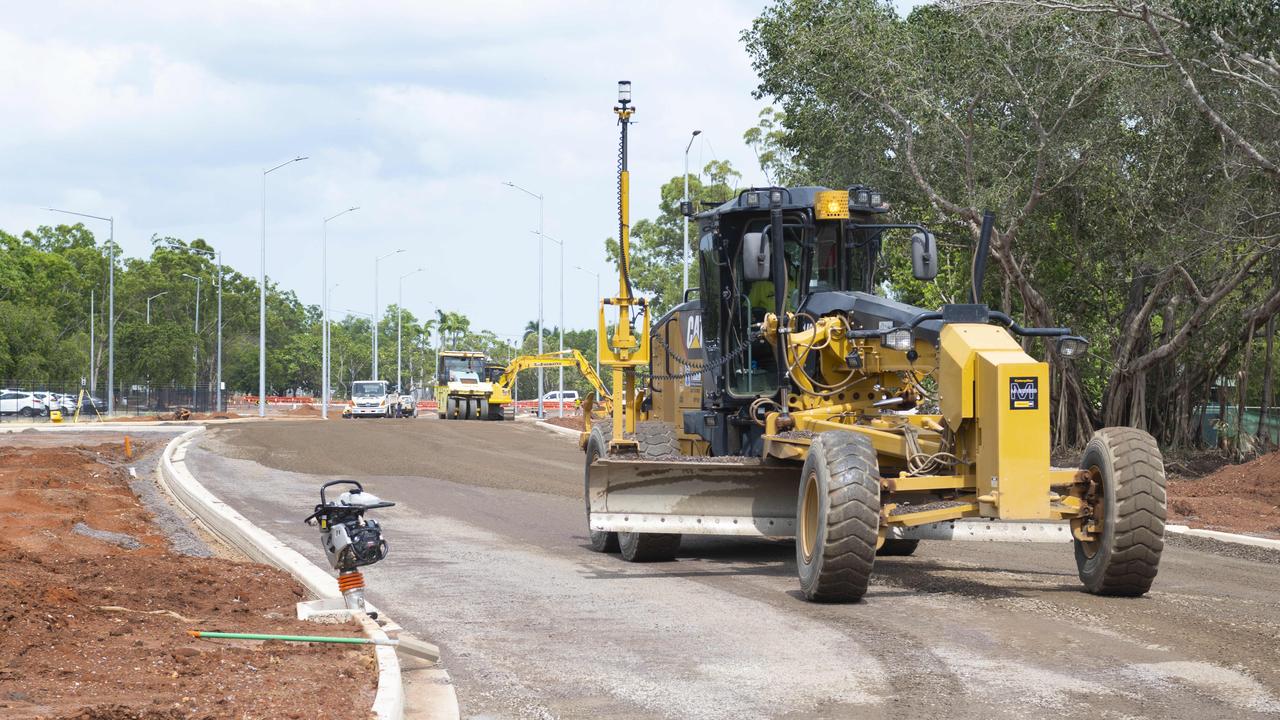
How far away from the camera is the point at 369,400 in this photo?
224 feet

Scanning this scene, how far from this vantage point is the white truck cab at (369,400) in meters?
67.8

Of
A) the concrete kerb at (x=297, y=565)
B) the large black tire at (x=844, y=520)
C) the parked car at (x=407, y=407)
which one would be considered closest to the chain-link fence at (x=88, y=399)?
the parked car at (x=407, y=407)

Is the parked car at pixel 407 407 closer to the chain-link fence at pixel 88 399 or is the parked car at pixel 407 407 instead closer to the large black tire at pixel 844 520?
the chain-link fence at pixel 88 399

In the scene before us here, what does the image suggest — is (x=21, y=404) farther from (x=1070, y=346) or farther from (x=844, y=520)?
(x=1070, y=346)

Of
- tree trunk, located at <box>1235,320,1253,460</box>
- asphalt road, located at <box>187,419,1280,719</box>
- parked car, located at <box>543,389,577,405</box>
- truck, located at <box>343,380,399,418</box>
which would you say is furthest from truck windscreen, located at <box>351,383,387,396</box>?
asphalt road, located at <box>187,419,1280,719</box>

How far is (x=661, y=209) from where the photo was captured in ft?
234

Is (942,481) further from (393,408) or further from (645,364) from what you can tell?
(393,408)

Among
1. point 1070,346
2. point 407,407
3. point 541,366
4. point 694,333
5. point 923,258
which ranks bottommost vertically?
point 407,407

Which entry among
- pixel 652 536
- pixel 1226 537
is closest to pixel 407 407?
pixel 1226 537

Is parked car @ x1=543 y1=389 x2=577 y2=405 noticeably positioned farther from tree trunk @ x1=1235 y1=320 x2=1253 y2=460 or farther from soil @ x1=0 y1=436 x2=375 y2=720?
soil @ x1=0 y1=436 x2=375 y2=720

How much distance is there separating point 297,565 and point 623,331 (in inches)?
171

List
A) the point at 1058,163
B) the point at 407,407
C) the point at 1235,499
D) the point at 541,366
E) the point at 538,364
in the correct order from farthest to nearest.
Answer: the point at 407,407 → the point at 541,366 → the point at 538,364 → the point at 1058,163 → the point at 1235,499

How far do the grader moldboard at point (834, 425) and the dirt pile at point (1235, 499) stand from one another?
5.44 m

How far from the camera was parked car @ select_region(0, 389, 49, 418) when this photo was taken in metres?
68.9
